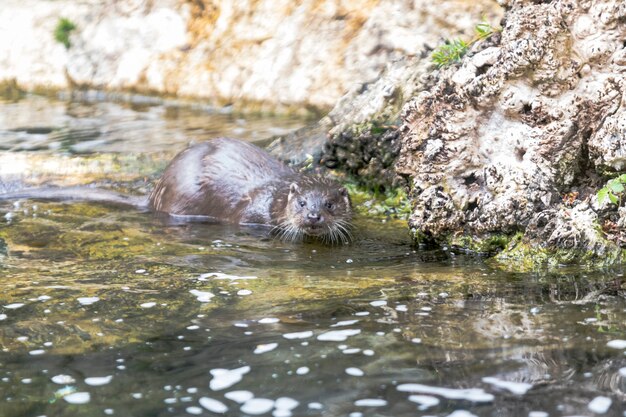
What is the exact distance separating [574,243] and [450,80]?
1.10 m

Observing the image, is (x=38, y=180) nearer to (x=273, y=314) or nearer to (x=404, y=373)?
(x=273, y=314)

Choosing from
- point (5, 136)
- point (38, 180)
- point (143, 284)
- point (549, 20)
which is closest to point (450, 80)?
point (549, 20)

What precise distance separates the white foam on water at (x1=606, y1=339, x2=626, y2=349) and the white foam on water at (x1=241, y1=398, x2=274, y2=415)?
1012 mm

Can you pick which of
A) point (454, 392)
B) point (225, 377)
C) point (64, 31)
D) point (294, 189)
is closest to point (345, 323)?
point (225, 377)

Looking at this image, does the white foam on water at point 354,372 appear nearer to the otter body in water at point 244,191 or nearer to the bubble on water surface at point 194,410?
the bubble on water surface at point 194,410

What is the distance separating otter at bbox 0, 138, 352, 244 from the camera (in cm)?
569

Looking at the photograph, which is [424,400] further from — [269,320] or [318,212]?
[318,212]

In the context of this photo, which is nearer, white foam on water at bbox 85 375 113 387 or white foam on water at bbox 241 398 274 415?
white foam on water at bbox 241 398 274 415

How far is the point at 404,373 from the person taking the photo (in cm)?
275

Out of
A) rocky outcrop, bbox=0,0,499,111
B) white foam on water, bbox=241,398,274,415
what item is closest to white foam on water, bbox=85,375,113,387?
white foam on water, bbox=241,398,274,415

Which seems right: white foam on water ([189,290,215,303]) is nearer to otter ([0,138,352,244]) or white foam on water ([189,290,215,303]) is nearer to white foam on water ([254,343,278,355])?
white foam on water ([254,343,278,355])

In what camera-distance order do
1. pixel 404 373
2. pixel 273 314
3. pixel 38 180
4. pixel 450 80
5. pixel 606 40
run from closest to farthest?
1. pixel 404 373
2. pixel 273 314
3. pixel 606 40
4. pixel 450 80
5. pixel 38 180

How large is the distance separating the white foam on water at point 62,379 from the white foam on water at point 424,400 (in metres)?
0.98

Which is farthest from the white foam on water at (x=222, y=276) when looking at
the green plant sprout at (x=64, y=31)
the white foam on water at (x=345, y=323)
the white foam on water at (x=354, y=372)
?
the green plant sprout at (x=64, y=31)
